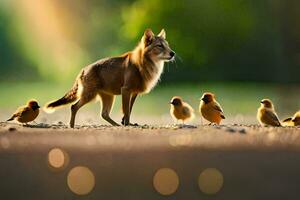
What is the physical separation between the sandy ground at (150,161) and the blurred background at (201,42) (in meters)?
9.38

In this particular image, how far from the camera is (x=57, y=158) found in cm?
938

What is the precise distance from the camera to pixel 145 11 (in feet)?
113

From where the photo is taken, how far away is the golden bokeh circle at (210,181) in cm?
741

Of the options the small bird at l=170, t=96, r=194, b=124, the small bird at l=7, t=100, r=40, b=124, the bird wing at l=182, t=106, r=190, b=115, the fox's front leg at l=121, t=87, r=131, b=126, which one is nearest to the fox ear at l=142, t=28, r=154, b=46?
the fox's front leg at l=121, t=87, r=131, b=126

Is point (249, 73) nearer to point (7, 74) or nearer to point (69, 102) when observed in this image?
point (7, 74)

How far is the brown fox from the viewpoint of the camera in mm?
14352

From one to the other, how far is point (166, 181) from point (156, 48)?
690 centimetres

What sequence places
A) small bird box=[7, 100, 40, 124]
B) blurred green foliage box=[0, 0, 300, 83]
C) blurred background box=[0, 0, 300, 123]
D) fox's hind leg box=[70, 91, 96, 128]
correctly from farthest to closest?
blurred green foliage box=[0, 0, 300, 83]
blurred background box=[0, 0, 300, 123]
fox's hind leg box=[70, 91, 96, 128]
small bird box=[7, 100, 40, 124]

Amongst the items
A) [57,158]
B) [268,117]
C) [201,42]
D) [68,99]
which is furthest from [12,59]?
[57,158]

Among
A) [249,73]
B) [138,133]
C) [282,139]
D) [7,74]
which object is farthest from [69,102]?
[7,74]

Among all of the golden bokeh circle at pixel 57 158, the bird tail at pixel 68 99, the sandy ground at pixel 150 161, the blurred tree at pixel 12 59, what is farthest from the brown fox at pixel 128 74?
the blurred tree at pixel 12 59

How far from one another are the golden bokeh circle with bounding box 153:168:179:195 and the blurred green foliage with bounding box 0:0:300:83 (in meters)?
21.3

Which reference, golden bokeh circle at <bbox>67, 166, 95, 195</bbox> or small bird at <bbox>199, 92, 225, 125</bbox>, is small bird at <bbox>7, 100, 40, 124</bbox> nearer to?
small bird at <bbox>199, 92, 225, 125</bbox>

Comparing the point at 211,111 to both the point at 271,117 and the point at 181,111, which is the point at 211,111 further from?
the point at 271,117
